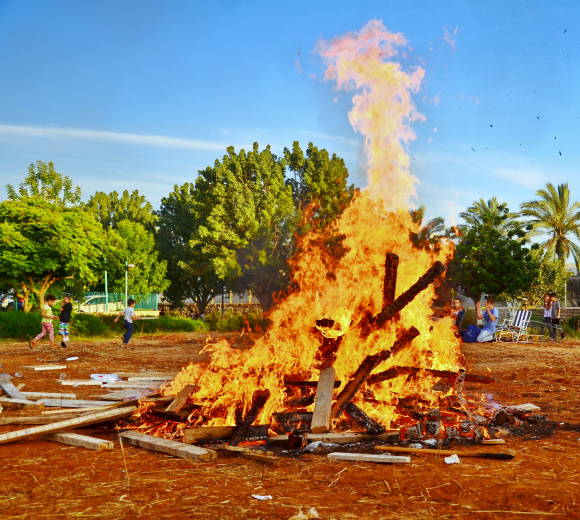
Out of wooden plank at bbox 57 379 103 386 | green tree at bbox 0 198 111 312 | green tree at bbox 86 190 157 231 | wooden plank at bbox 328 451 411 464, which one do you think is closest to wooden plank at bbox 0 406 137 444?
wooden plank at bbox 328 451 411 464

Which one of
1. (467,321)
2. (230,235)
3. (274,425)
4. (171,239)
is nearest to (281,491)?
(274,425)

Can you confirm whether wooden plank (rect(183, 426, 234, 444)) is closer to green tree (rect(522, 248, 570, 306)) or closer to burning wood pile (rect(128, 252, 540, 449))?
burning wood pile (rect(128, 252, 540, 449))

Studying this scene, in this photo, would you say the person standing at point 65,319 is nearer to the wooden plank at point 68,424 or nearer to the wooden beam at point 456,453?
the wooden plank at point 68,424

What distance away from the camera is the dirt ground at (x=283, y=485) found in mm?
3996

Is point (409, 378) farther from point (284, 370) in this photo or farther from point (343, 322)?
point (284, 370)

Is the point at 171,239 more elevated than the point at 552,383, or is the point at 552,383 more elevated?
the point at 171,239

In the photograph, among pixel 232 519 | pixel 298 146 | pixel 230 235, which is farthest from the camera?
pixel 298 146

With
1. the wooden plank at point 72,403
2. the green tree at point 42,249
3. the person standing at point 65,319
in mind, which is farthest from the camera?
the green tree at point 42,249

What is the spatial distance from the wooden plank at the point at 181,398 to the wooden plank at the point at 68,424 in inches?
23.7

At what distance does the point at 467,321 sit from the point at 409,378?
79.1ft

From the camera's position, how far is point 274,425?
6402 millimetres

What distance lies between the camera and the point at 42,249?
27484 millimetres

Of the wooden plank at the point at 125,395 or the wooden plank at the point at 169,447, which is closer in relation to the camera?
the wooden plank at the point at 169,447

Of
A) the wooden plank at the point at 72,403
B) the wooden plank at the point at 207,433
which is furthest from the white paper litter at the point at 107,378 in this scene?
the wooden plank at the point at 207,433
